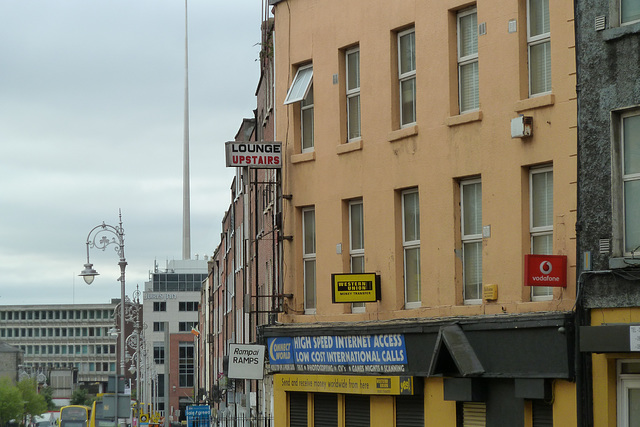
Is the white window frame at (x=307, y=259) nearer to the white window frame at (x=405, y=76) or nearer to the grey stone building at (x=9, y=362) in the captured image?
the white window frame at (x=405, y=76)

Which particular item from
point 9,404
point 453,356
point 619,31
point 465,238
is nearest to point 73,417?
point 465,238

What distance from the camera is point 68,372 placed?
195m

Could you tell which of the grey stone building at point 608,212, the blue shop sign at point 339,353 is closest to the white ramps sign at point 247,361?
the blue shop sign at point 339,353

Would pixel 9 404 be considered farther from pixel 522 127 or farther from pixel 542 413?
pixel 522 127

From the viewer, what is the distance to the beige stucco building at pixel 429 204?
17.5 meters

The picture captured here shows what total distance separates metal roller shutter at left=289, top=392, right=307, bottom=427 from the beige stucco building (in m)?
0.04

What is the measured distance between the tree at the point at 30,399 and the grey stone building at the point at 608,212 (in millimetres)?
140917

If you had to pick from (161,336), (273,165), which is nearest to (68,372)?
(161,336)

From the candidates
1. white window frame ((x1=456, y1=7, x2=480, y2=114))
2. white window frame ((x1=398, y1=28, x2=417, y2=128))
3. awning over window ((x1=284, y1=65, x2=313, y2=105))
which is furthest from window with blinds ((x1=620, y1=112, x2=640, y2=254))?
awning over window ((x1=284, y1=65, x2=313, y2=105))

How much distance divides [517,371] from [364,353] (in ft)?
15.2

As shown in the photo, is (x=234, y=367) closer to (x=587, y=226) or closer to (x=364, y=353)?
(x=364, y=353)

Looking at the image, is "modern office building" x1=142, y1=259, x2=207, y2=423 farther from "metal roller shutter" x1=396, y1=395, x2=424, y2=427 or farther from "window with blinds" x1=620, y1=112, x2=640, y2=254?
"window with blinds" x1=620, y1=112, x2=640, y2=254

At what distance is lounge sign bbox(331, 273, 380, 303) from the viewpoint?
21500 mm

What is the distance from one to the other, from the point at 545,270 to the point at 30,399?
14367 centimetres
